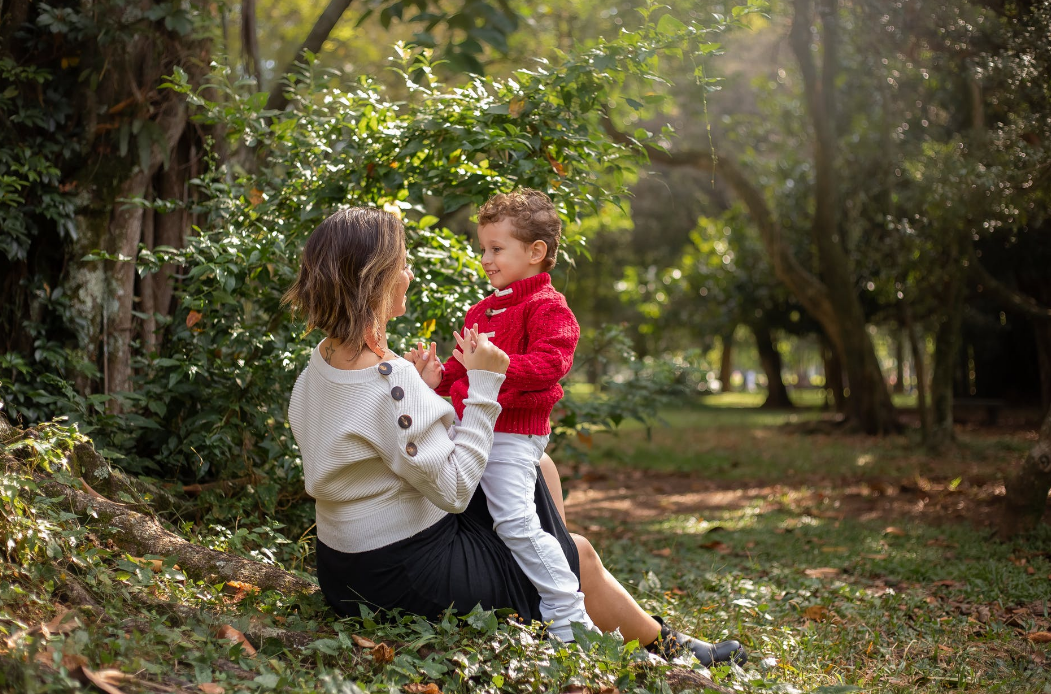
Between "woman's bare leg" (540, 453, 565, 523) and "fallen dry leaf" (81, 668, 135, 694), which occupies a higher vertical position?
"woman's bare leg" (540, 453, 565, 523)

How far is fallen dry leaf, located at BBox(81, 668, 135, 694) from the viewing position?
6.89 feet

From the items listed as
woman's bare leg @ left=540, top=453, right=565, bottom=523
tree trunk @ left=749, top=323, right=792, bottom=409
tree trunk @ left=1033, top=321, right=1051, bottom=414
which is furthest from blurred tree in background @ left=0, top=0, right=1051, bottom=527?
tree trunk @ left=749, top=323, right=792, bottom=409

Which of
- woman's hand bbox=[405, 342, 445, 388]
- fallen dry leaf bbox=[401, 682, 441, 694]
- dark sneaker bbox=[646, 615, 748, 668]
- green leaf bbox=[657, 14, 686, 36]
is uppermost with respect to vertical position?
green leaf bbox=[657, 14, 686, 36]

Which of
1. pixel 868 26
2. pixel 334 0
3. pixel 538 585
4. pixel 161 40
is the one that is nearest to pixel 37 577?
pixel 538 585

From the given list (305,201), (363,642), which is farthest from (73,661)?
(305,201)

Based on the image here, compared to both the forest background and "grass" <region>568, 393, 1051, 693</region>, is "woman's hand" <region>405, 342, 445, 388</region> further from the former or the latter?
"grass" <region>568, 393, 1051, 693</region>

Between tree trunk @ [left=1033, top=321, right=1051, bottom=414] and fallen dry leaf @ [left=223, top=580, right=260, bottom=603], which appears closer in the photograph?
fallen dry leaf @ [left=223, top=580, right=260, bottom=603]

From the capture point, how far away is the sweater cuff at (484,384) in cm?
276

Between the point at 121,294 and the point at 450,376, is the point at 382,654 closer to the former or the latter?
the point at 450,376

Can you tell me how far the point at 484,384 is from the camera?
277 centimetres

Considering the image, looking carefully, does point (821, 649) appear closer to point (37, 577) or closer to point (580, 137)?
point (580, 137)

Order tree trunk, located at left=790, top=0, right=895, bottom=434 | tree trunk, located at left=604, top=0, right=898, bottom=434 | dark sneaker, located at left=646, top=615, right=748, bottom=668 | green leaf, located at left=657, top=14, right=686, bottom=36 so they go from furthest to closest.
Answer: tree trunk, located at left=604, top=0, right=898, bottom=434 < tree trunk, located at left=790, top=0, right=895, bottom=434 < green leaf, located at left=657, top=14, right=686, bottom=36 < dark sneaker, located at left=646, top=615, right=748, bottom=668

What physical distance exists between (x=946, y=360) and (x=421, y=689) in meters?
9.25

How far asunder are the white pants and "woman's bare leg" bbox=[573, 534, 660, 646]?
0.10 meters
